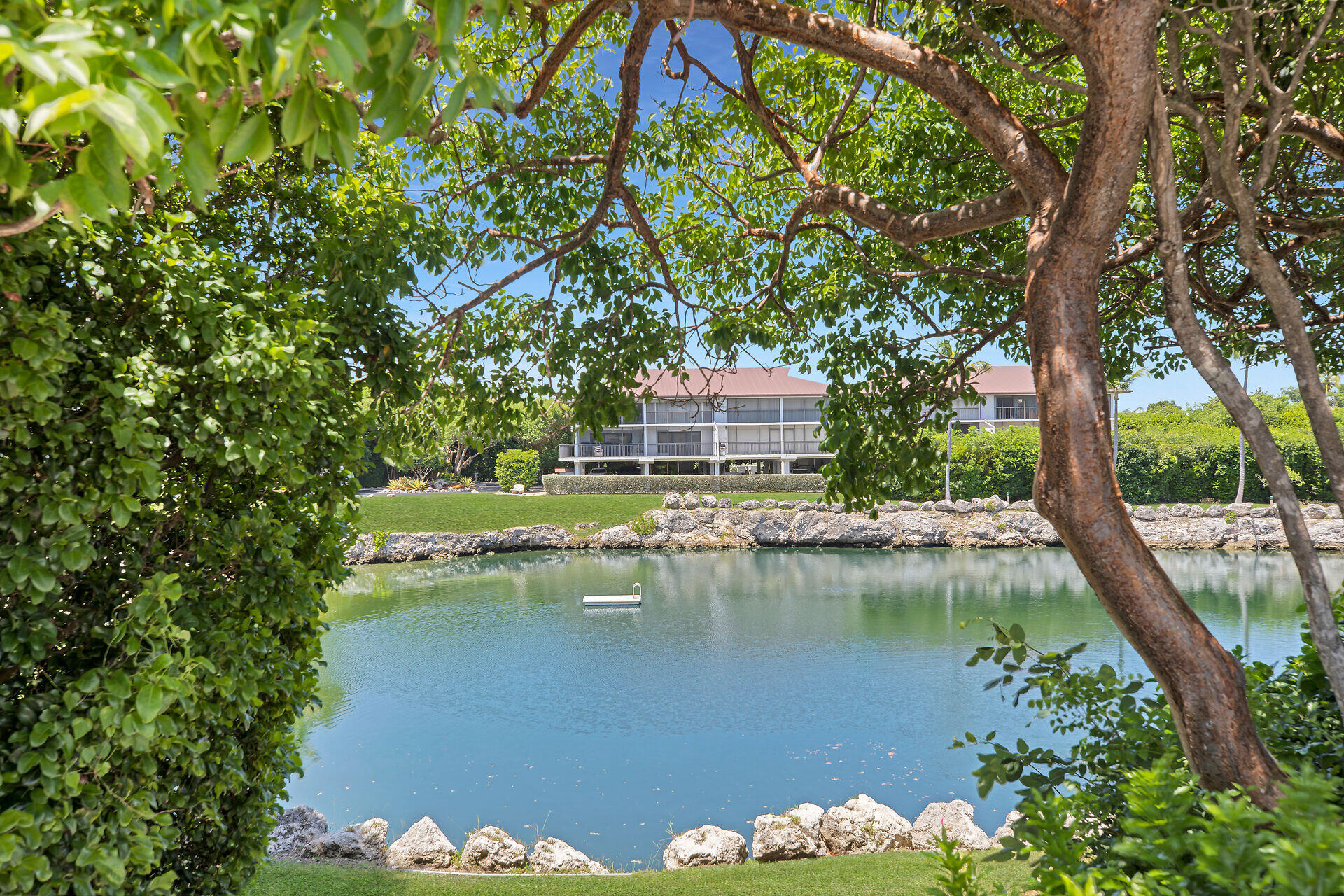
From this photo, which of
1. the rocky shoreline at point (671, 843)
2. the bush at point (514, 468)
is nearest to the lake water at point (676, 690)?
the rocky shoreline at point (671, 843)

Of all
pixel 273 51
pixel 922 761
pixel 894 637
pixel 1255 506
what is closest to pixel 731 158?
pixel 273 51

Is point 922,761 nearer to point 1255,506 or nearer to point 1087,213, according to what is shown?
point 1087,213

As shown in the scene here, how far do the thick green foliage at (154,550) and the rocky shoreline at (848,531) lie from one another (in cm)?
2046

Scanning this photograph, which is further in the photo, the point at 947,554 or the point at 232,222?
the point at 947,554

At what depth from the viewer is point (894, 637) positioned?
1291 centimetres

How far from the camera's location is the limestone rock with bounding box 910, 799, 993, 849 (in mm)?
5871

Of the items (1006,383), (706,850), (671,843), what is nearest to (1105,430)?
(706,850)

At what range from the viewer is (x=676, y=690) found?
10.6m

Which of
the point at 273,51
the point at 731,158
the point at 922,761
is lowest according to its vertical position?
Result: the point at 922,761

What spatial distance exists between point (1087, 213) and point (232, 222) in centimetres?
385

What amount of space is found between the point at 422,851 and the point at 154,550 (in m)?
4.19

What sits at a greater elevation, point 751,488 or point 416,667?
point 751,488

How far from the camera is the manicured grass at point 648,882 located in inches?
180

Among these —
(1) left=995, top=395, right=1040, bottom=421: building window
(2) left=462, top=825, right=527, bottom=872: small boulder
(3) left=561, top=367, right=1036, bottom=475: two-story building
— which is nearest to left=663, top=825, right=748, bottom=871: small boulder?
(2) left=462, top=825, right=527, bottom=872: small boulder
